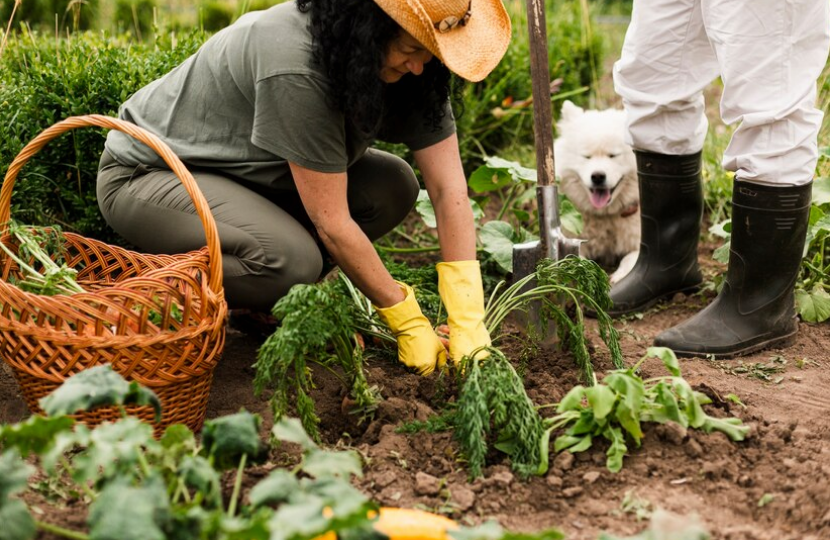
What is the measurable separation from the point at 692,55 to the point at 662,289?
90 cm

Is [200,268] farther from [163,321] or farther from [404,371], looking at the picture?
[404,371]

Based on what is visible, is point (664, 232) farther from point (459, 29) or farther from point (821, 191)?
point (459, 29)

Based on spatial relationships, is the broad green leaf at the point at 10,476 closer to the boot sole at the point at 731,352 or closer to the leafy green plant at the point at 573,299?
the leafy green plant at the point at 573,299

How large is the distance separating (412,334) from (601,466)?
2.33ft

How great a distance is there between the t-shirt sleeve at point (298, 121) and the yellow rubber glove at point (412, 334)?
47 centimetres

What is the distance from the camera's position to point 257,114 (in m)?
2.24

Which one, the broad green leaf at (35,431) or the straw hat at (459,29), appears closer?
the broad green leaf at (35,431)

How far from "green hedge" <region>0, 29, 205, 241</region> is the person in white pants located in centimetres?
180

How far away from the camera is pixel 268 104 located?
2.21 metres

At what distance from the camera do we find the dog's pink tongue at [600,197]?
3.70m

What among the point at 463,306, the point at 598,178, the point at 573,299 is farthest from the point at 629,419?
the point at 598,178

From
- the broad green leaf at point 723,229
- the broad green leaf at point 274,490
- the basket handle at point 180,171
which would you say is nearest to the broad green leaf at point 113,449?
the broad green leaf at point 274,490

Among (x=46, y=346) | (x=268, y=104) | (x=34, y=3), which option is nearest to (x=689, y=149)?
(x=268, y=104)

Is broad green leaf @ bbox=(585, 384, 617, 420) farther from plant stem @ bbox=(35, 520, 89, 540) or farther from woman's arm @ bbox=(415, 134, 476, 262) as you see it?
plant stem @ bbox=(35, 520, 89, 540)
